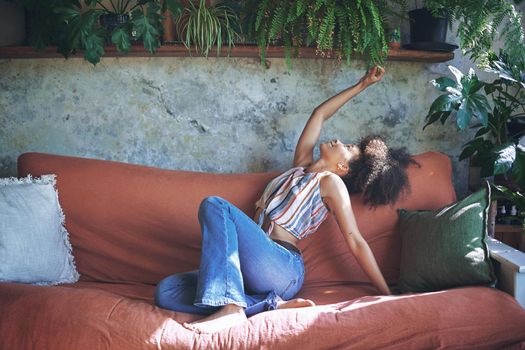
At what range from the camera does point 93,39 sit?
2.46 m

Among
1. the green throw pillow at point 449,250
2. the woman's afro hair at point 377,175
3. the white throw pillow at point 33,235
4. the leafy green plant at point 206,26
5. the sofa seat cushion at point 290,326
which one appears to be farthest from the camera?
the leafy green plant at point 206,26

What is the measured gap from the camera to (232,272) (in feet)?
6.35

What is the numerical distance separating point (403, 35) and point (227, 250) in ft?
5.36

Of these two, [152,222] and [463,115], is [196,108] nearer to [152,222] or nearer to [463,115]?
[152,222]

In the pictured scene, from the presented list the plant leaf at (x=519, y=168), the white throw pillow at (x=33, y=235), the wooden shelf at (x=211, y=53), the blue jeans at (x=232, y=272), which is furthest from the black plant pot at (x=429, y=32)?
the white throw pillow at (x=33, y=235)

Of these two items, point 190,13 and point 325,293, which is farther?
point 190,13

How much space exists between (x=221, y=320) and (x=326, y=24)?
1344 millimetres

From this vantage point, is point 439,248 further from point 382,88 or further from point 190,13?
point 190,13

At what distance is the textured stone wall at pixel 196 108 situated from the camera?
2793 mm

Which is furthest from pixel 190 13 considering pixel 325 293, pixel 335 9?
pixel 325 293

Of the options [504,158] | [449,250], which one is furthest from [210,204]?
[504,158]

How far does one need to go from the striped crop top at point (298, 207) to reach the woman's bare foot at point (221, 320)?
0.47 meters

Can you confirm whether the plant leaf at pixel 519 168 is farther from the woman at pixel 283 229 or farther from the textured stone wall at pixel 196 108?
the textured stone wall at pixel 196 108

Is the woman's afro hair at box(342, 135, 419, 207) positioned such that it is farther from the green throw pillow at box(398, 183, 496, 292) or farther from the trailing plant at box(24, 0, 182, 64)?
the trailing plant at box(24, 0, 182, 64)
